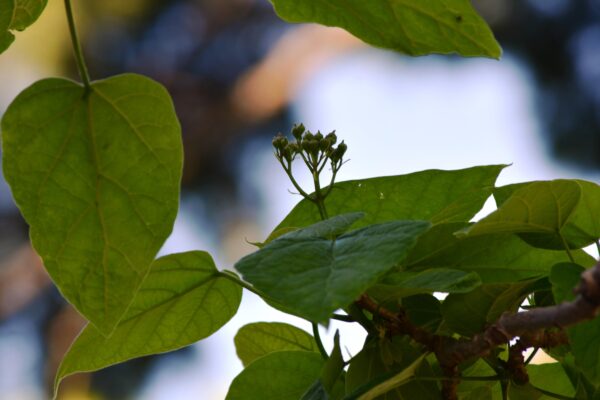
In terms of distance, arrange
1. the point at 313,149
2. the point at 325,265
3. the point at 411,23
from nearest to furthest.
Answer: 1. the point at 325,265
2. the point at 411,23
3. the point at 313,149

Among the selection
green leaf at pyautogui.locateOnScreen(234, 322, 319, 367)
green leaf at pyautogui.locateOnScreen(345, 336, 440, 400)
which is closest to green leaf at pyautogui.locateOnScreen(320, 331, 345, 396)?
green leaf at pyautogui.locateOnScreen(345, 336, 440, 400)

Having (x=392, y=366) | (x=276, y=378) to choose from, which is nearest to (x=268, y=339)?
(x=276, y=378)

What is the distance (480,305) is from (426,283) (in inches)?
1.7

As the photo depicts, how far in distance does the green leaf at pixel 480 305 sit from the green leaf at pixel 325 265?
74 millimetres

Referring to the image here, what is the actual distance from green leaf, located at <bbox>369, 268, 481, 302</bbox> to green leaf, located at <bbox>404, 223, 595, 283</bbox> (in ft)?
0.06

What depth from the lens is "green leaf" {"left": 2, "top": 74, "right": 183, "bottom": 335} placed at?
1.44 ft

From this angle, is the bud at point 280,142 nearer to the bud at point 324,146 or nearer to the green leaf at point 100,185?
the bud at point 324,146

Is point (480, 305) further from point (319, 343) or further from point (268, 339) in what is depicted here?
point (268, 339)

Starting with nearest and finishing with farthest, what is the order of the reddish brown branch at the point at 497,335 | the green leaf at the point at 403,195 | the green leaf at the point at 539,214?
the reddish brown branch at the point at 497,335
the green leaf at the point at 539,214
the green leaf at the point at 403,195

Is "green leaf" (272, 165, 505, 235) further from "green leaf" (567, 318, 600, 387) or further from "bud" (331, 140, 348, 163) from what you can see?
"green leaf" (567, 318, 600, 387)

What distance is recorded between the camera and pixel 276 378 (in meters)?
0.54

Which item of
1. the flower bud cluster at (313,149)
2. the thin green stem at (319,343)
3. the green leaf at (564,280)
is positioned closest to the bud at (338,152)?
the flower bud cluster at (313,149)

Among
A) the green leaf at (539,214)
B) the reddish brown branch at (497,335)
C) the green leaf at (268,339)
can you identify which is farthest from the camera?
the green leaf at (268,339)

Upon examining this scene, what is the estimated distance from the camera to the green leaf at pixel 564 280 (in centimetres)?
39
